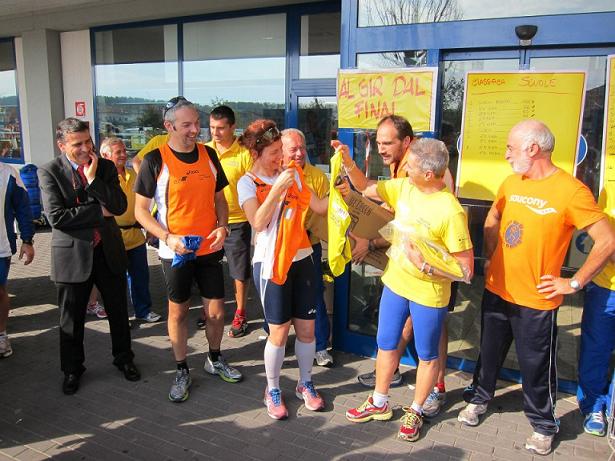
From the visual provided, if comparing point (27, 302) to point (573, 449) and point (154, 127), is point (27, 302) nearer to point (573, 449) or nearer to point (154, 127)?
point (154, 127)

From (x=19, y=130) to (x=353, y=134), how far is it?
8.79m

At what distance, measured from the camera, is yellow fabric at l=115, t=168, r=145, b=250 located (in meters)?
4.57

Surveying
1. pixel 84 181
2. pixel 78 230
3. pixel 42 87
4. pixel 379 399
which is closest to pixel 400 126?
pixel 379 399

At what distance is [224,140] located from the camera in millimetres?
4578

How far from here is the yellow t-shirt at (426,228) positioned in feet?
8.85

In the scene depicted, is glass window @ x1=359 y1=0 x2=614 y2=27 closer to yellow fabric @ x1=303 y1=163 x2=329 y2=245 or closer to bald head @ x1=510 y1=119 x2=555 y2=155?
bald head @ x1=510 y1=119 x2=555 y2=155

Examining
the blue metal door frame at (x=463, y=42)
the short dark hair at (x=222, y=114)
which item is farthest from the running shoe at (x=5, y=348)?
the blue metal door frame at (x=463, y=42)

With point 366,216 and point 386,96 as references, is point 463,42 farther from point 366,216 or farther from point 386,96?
point 366,216

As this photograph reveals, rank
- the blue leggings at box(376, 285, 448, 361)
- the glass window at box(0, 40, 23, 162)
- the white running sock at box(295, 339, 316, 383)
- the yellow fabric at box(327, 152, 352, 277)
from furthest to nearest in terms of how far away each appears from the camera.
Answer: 1. the glass window at box(0, 40, 23, 162)
2. the white running sock at box(295, 339, 316, 383)
3. the yellow fabric at box(327, 152, 352, 277)
4. the blue leggings at box(376, 285, 448, 361)

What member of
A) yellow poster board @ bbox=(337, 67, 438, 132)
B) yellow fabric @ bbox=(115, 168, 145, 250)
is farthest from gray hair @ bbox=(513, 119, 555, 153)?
yellow fabric @ bbox=(115, 168, 145, 250)

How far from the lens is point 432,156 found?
2705 millimetres

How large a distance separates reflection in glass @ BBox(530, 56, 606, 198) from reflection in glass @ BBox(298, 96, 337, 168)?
367 cm

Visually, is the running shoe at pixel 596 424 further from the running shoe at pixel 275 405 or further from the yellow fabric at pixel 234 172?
the yellow fabric at pixel 234 172

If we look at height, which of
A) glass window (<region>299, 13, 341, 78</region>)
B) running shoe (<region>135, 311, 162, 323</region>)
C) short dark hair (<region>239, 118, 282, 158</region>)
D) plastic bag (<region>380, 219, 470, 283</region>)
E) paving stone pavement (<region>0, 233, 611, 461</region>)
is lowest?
paving stone pavement (<region>0, 233, 611, 461</region>)
